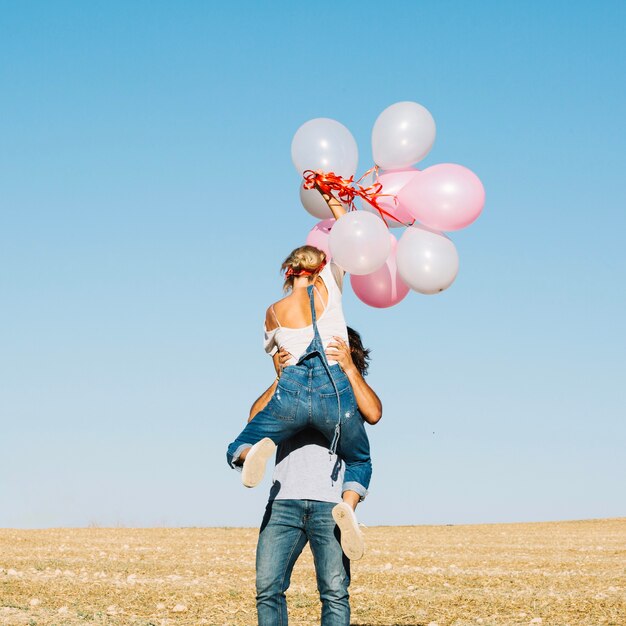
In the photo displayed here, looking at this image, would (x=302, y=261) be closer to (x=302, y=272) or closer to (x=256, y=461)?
(x=302, y=272)

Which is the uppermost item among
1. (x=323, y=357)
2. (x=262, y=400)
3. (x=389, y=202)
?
(x=389, y=202)

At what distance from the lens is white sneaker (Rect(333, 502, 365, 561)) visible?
557 centimetres

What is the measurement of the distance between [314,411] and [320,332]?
547 mm

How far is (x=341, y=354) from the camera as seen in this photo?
19.4 ft

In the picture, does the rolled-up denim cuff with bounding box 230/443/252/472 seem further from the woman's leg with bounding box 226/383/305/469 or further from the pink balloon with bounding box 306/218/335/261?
the pink balloon with bounding box 306/218/335/261

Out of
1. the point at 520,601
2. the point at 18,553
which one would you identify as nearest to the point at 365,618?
the point at 520,601

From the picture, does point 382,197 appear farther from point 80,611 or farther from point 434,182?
point 80,611

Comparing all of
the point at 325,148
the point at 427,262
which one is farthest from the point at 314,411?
the point at 325,148

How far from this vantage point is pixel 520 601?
12023 mm

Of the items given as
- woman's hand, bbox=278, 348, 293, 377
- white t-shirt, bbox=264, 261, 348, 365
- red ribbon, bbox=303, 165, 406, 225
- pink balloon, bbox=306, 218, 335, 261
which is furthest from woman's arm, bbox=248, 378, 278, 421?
red ribbon, bbox=303, 165, 406, 225

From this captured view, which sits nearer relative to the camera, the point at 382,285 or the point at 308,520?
the point at 308,520

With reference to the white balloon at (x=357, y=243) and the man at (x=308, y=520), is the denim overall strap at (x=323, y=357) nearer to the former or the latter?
the man at (x=308, y=520)

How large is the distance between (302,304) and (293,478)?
1.11 metres

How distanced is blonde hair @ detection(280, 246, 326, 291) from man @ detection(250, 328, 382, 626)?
56 centimetres
